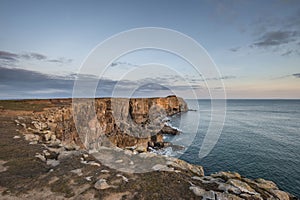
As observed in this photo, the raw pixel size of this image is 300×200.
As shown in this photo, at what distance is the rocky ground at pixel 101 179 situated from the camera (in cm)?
1187

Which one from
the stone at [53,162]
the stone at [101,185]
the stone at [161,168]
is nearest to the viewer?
the stone at [101,185]

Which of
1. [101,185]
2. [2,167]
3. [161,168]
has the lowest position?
[161,168]

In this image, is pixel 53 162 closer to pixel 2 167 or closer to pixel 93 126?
pixel 2 167

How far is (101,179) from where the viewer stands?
13.2 meters

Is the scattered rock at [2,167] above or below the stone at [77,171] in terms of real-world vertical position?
above

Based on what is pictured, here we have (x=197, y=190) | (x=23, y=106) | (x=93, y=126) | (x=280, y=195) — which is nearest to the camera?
(x=197, y=190)

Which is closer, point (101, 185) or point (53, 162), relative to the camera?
point (101, 185)

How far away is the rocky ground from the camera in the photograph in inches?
467

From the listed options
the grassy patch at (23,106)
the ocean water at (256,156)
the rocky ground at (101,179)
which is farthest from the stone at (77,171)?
the grassy patch at (23,106)

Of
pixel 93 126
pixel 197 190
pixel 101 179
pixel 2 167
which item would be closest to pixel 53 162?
pixel 2 167

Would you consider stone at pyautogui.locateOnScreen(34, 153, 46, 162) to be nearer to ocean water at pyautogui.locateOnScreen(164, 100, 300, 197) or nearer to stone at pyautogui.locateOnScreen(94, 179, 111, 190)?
stone at pyautogui.locateOnScreen(94, 179, 111, 190)

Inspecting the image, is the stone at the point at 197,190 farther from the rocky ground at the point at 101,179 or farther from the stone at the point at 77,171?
the stone at the point at 77,171

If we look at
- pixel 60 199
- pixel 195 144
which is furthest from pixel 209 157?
pixel 60 199

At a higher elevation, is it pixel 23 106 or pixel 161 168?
pixel 23 106
